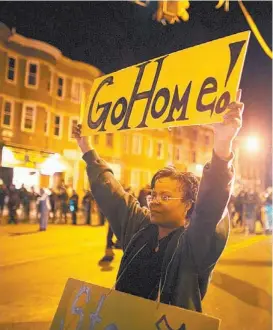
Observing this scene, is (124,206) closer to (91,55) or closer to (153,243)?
(153,243)

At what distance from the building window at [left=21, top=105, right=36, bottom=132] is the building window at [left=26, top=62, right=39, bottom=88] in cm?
20

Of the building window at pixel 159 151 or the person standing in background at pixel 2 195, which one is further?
the building window at pixel 159 151

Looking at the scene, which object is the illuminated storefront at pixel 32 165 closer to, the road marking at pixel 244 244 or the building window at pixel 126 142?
the building window at pixel 126 142

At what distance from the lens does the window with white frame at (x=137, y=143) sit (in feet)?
12.2

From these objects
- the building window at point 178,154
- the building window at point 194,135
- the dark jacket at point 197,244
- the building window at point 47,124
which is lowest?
the dark jacket at point 197,244

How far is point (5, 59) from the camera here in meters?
3.28

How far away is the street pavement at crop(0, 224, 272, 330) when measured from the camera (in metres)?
4.44

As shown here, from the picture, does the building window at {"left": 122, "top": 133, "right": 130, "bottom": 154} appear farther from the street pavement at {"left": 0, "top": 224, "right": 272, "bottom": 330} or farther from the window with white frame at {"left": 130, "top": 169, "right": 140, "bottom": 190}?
the street pavement at {"left": 0, "top": 224, "right": 272, "bottom": 330}

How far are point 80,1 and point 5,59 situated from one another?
982 millimetres

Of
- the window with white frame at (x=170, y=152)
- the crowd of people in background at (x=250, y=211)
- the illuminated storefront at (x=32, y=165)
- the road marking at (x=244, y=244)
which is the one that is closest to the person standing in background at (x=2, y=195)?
the illuminated storefront at (x=32, y=165)

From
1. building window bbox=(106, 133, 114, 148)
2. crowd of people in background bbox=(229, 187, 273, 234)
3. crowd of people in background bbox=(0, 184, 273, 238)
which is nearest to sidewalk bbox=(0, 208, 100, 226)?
crowd of people in background bbox=(0, 184, 273, 238)

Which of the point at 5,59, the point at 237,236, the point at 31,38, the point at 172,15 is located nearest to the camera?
the point at 5,59

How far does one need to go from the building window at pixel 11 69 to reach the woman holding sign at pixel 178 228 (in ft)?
4.42

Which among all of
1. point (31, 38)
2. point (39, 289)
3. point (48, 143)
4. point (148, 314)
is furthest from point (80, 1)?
point (39, 289)
